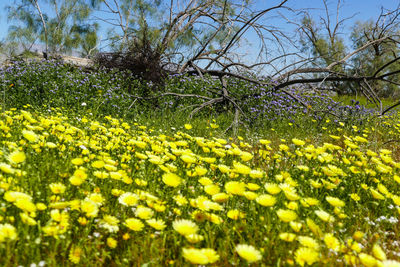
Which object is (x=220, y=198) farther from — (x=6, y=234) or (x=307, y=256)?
(x=6, y=234)

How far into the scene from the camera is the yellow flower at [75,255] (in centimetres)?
110

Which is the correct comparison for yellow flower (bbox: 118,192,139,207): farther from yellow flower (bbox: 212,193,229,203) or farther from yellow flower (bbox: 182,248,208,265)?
yellow flower (bbox: 182,248,208,265)

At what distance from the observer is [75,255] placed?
113 cm

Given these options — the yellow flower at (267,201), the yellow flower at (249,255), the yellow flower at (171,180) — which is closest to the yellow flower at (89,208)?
the yellow flower at (171,180)

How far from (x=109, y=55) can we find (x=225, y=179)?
19.5 feet

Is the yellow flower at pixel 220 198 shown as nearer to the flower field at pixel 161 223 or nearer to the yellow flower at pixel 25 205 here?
the flower field at pixel 161 223

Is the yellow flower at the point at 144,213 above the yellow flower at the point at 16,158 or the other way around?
the other way around

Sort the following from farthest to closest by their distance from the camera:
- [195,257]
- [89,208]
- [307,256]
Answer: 1. [89,208]
2. [307,256]
3. [195,257]

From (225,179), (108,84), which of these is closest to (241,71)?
(108,84)

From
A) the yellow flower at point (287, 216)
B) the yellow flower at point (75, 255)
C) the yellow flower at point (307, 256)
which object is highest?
the yellow flower at point (287, 216)

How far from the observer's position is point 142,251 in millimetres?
1245

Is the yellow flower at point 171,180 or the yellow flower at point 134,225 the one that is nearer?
the yellow flower at point 134,225

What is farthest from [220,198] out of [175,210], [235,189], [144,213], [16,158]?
[16,158]

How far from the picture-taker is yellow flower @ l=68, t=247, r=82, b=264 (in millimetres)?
1104
